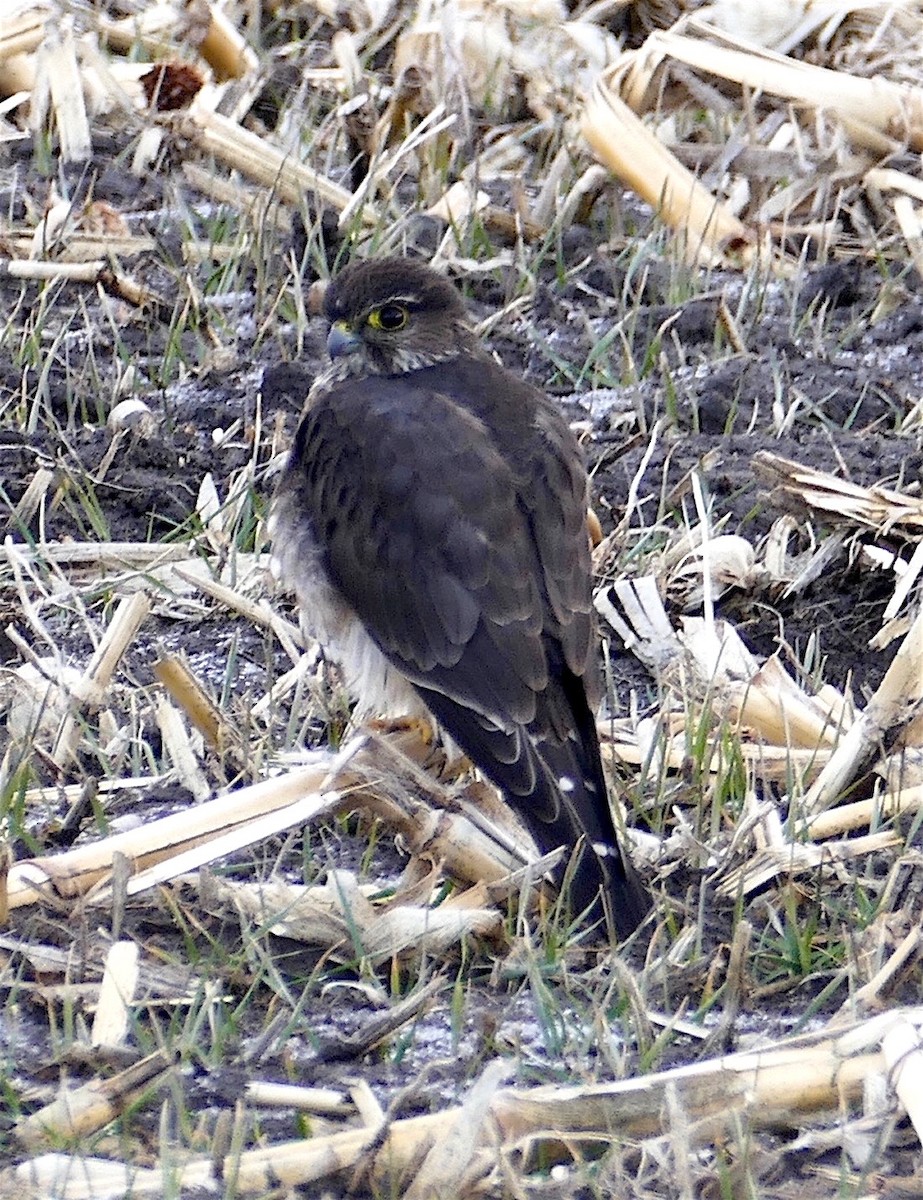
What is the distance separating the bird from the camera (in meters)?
3.98

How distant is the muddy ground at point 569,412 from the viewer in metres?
4.26

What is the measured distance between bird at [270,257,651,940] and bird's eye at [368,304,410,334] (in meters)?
0.22

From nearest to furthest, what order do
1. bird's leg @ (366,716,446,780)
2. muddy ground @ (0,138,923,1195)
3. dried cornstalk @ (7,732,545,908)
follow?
dried cornstalk @ (7,732,545,908), muddy ground @ (0,138,923,1195), bird's leg @ (366,716,446,780)

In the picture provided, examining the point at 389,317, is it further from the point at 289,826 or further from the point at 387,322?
the point at 289,826

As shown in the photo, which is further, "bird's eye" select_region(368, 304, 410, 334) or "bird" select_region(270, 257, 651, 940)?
"bird's eye" select_region(368, 304, 410, 334)

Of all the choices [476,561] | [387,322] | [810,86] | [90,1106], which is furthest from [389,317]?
[810,86]

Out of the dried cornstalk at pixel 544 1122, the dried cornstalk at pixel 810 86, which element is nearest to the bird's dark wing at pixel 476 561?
the dried cornstalk at pixel 544 1122

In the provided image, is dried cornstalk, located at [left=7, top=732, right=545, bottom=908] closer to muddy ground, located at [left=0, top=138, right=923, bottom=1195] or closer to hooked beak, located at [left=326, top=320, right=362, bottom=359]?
muddy ground, located at [left=0, top=138, right=923, bottom=1195]

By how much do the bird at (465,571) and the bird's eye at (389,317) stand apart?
22 centimetres

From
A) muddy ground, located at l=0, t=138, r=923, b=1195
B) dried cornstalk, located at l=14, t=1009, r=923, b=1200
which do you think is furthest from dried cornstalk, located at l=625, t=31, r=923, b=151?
dried cornstalk, located at l=14, t=1009, r=923, b=1200

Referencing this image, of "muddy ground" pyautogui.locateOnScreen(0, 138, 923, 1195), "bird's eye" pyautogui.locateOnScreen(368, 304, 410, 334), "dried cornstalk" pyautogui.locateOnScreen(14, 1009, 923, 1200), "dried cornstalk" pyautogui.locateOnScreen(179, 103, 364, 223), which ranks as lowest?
"muddy ground" pyautogui.locateOnScreen(0, 138, 923, 1195)

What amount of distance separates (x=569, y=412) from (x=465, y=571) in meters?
1.64

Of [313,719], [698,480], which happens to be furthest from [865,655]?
[313,719]

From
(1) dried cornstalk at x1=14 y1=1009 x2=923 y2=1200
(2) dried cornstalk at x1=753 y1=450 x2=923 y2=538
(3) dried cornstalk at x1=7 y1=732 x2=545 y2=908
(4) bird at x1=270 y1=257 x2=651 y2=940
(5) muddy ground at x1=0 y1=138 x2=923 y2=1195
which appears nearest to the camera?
(1) dried cornstalk at x1=14 y1=1009 x2=923 y2=1200
